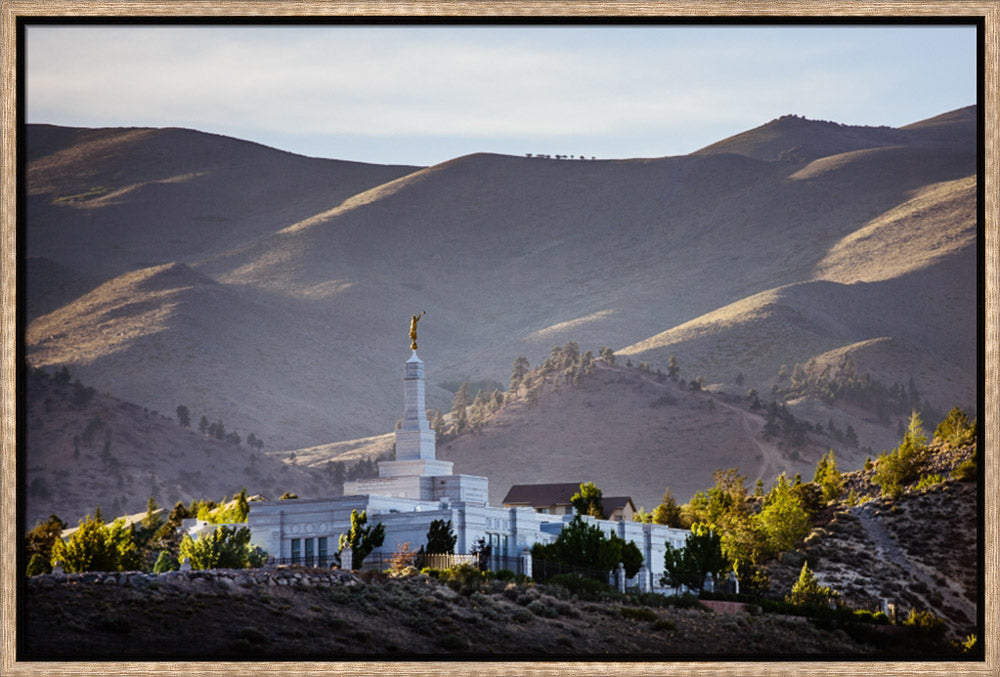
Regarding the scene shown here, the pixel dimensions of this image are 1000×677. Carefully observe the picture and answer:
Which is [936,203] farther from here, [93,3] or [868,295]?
[93,3]

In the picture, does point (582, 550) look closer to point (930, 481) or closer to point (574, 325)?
point (930, 481)

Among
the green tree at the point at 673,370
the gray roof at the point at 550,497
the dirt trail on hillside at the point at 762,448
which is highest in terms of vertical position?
the green tree at the point at 673,370

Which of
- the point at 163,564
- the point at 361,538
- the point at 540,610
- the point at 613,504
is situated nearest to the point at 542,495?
the point at 613,504

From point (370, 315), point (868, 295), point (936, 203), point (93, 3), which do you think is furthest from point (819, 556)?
point (370, 315)

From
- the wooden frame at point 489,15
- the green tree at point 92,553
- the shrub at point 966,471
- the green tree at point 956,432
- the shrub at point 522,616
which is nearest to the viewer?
the wooden frame at point 489,15

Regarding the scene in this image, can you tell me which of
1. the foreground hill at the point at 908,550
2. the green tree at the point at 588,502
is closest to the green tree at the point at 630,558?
the green tree at the point at 588,502

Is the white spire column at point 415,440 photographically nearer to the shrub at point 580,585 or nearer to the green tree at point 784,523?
the shrub at point 580,585
